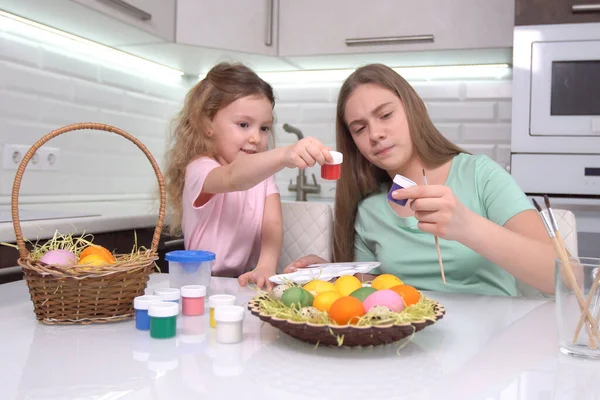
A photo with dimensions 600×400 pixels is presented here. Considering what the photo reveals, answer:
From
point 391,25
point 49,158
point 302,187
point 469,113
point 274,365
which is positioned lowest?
point 274,365

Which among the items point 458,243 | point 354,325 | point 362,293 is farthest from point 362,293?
point 458,243

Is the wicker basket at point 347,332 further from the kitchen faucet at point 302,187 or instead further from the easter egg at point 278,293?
the kitchen faucet at point 302,187

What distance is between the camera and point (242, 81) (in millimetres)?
1739

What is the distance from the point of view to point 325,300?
79 centimetres

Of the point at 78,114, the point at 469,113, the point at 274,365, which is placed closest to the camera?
the point at 274,365

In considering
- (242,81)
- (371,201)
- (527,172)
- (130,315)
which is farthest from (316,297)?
(527,172)

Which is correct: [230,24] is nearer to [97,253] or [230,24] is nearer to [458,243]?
[458,243]

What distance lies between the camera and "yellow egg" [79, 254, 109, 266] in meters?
0.89

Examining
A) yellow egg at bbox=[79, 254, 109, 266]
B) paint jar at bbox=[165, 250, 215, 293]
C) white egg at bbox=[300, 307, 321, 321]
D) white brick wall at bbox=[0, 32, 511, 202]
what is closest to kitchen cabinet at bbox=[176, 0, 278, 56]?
white brick wall at bbox=[0, 32, 511, 202]

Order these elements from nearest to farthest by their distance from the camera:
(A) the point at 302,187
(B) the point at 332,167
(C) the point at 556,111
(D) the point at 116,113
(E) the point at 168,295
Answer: (E) the point at 168,295 < (B) the point at 332,167 < (C) the point at 556,111 < (D) the point at 116,113 < (A) the point at 302,187

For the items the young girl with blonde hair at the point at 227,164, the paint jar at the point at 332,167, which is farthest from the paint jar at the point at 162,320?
the young girl with blonde hair at the point at 227,164

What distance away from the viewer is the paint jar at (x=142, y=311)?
0.85m

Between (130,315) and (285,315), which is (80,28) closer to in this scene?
(130,315)

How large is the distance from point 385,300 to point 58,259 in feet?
1.56
